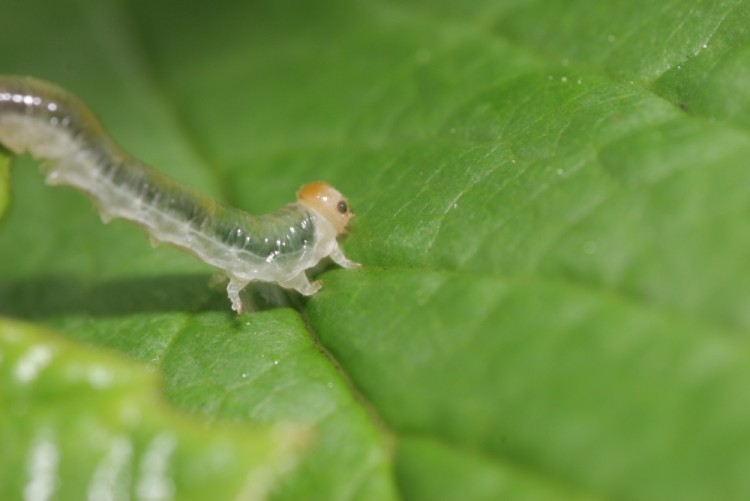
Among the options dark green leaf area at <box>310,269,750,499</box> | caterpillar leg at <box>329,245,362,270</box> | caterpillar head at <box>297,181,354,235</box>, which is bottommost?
caterpillar leg at <box>329,245,362,270</box>

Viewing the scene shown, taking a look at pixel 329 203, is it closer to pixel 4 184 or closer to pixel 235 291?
pixel 235 291

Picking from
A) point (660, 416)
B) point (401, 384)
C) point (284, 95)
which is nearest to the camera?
point (660, 416)

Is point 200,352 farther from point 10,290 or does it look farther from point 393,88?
point 393,88

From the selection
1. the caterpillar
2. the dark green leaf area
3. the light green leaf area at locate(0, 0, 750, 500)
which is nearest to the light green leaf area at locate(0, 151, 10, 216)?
the caterpillar

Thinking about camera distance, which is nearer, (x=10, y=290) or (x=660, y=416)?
(x=660, y=416)

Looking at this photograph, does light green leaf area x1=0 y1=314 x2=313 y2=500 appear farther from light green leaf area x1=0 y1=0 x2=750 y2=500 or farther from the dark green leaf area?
the dark green leaf area

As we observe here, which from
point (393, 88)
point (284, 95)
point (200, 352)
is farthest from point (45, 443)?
point (284, 95)

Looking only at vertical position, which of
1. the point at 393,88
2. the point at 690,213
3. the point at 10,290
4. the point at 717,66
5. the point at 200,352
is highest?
the point at 717,66
